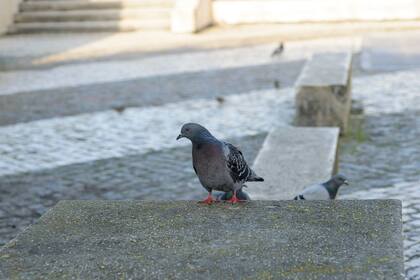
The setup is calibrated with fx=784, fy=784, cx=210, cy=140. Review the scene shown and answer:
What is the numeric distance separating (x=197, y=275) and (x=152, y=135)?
604 cm

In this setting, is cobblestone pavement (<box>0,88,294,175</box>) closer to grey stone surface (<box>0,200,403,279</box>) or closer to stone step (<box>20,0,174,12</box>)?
grey stone surface (<box>0,200,403,279</box>)

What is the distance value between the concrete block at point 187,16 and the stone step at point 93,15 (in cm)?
84

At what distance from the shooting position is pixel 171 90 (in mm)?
11898

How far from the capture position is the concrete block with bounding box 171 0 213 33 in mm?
19203

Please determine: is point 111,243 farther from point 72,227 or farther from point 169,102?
point 169,102

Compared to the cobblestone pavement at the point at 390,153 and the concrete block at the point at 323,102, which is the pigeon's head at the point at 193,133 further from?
the concrete block at the point at 323,102

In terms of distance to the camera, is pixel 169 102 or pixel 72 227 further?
pixel 169 102

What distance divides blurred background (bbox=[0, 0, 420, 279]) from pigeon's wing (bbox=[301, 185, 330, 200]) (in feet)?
2.06

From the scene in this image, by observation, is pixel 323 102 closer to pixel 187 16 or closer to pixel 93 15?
pixel 187 16

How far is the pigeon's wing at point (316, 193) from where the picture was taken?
5116 millimetres

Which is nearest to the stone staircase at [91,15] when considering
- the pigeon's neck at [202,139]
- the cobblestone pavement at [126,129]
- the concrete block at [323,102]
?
the cobblestone pavement at [126,129]

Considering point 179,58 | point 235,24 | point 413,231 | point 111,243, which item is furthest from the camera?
point 235,24

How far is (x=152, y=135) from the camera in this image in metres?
8.94

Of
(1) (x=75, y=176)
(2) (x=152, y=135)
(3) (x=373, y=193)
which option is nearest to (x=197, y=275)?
(3) (x=373, y=193)
